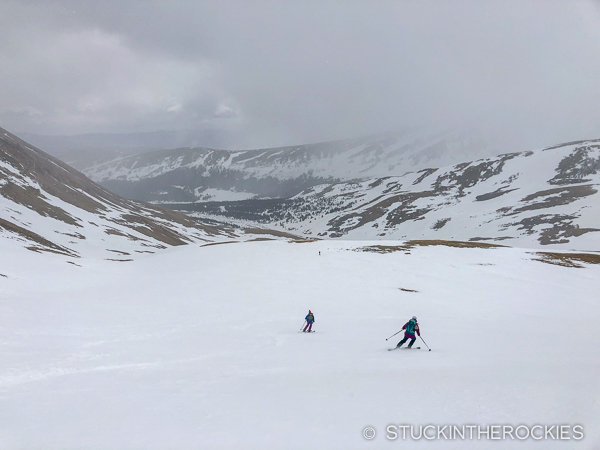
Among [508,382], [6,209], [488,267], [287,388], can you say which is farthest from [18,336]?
[6,209]

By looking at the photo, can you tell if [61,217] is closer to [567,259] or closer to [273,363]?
[273,363]

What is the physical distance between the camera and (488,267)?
5500 centimetres

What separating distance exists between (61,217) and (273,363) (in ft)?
400

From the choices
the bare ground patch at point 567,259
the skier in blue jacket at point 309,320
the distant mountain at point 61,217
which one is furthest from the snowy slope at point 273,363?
the distant mountain at point 61,217

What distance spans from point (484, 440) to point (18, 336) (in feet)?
76.5

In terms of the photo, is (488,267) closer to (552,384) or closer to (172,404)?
(552,384)

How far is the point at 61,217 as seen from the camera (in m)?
109

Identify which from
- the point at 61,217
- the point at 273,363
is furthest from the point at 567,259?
the point at 61,217

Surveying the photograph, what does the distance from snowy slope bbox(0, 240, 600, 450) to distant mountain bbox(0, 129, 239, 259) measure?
37.9 m

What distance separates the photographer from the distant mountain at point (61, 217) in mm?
83750

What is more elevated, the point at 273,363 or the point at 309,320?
the point at 309,320

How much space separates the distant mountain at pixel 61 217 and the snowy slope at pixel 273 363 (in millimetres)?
37922

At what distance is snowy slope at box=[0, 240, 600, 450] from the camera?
959cm

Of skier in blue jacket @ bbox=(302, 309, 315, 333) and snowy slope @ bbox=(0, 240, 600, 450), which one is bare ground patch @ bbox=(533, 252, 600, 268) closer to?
snowy slope @ bbox=(0, 240, 600, 450)
